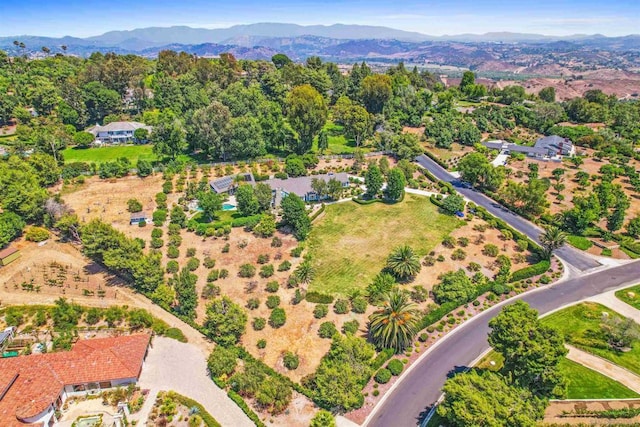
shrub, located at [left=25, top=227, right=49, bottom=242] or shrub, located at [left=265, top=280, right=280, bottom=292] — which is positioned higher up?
shrub, located at [left=25, top=227, right=49, bottom=242]

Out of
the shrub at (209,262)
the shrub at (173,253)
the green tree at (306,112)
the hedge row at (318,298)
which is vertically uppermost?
the green tree at (306,112)

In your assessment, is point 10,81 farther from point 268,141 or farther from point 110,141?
point 268,141

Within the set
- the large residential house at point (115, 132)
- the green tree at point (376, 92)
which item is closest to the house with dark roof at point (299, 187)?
the green tree at point (376, 92)

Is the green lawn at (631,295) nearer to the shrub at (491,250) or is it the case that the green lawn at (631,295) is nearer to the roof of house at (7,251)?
the shrub at (491,250)

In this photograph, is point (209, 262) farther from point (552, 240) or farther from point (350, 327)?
point (552, 240)

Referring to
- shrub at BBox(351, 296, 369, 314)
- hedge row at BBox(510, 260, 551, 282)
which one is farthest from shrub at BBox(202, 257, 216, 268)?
hedge row at BBox(510, 260, 551, 282)

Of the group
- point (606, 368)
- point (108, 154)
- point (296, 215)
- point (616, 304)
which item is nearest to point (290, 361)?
point (296, 215)

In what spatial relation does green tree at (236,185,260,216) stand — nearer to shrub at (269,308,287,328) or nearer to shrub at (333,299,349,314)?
shrub at (269,308,287,328)
